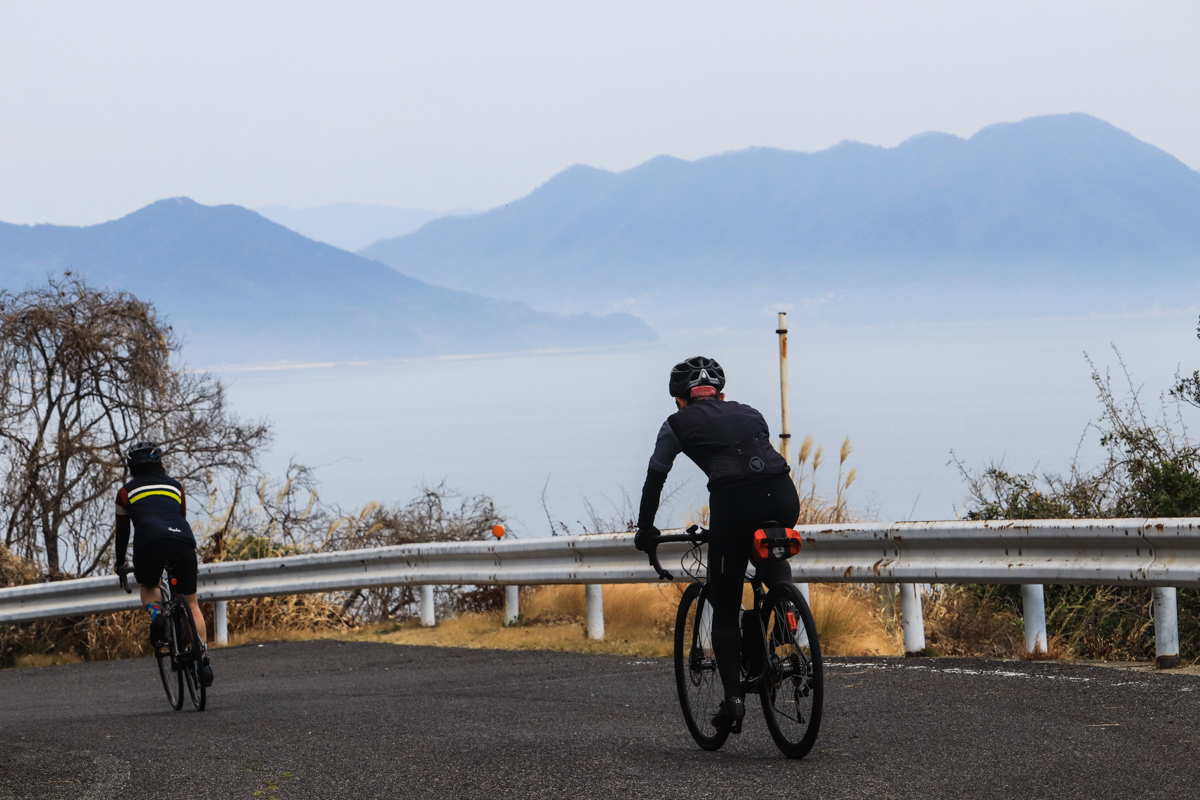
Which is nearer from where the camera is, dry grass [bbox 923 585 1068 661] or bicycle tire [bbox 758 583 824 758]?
bicycle tire [bbox 758 583 824 758]

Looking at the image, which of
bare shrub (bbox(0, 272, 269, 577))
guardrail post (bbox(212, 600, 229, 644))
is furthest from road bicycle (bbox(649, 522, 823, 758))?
bare shrub (bbox(0, 272, 269, 577))

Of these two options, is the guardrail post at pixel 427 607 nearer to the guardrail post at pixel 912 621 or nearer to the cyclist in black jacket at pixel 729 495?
the guardrail post at pixel 912 621

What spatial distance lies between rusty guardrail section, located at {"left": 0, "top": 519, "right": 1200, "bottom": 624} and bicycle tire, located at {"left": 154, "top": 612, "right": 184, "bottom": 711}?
3336 millimetres

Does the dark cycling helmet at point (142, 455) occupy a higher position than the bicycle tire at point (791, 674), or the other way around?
the dark cycling helmet at point (142, 455)

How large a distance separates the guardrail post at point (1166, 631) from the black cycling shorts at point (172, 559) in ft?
20.6

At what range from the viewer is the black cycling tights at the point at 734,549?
19.6 feet

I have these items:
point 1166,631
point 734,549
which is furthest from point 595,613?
point 734,549

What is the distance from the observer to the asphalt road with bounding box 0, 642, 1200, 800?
5.61 m

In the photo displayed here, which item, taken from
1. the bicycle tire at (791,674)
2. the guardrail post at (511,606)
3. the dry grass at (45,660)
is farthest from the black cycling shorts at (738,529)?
the dry grass at (45,660)

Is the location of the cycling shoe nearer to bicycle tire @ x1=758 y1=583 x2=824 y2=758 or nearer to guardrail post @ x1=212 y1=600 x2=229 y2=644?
bicycle tire @ x1=758 y1=583 x2=824 y2=758

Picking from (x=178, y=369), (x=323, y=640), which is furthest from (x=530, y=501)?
(x=323, y=640)

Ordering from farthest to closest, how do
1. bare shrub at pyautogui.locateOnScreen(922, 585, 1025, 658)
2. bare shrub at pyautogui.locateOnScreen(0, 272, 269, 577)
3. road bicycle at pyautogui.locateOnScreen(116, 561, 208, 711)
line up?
bare shrub at pyautogui.locateOnScreen(0, 272, 269, 577)
bare shrub at pyautogui.locateOnScreen(922, 585, 1025, 658)
road bicycle at pyautogui.locateOnScreen(116, 561, 208, 711)

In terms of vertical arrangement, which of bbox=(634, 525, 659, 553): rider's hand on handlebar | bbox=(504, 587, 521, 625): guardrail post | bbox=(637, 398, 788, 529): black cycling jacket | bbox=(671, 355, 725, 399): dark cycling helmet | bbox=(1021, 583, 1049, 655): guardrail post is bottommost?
bbox=(504, 587, 521, 625): guardrail post

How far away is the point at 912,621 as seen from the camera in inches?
377
